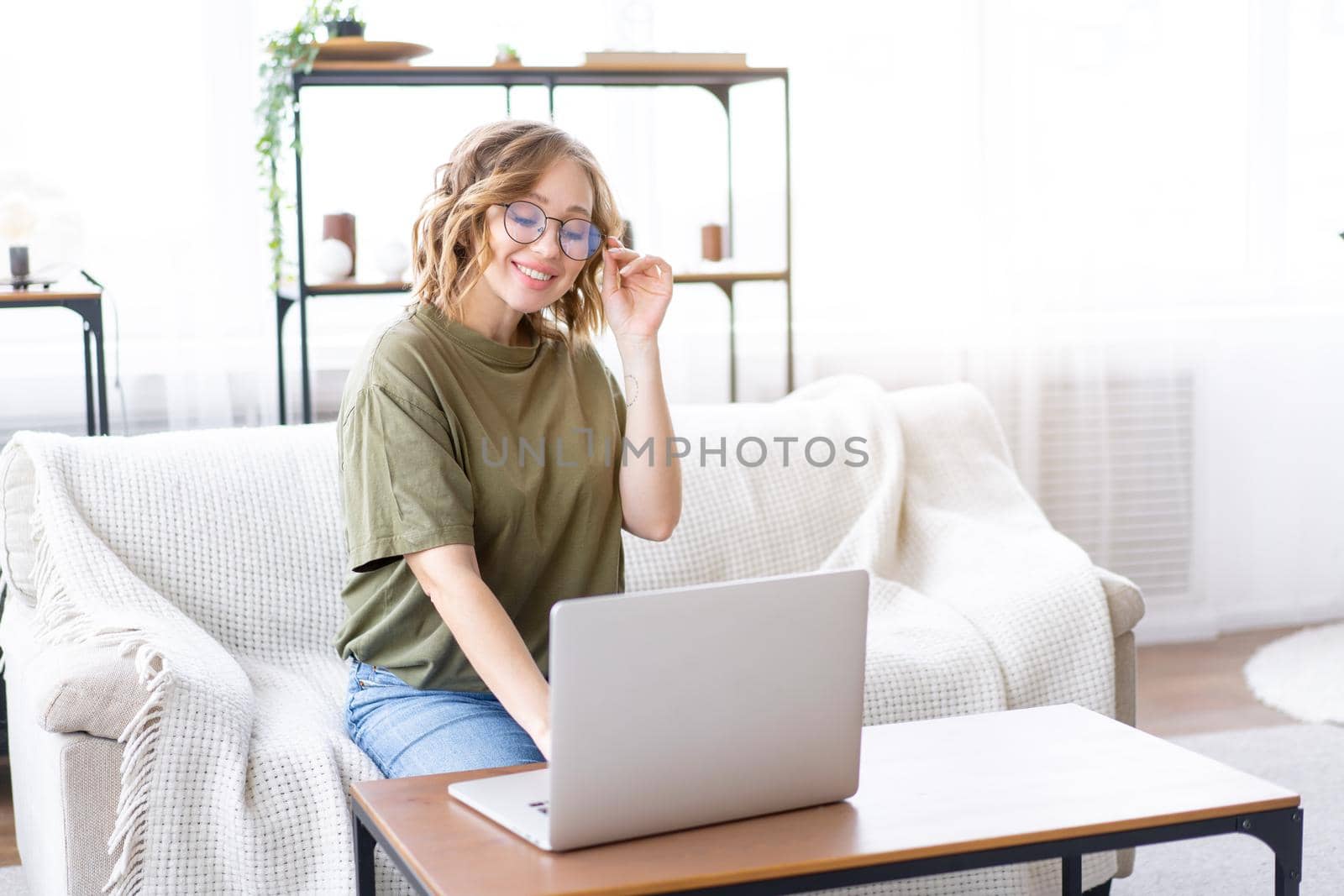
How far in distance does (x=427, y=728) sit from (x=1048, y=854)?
26.8 inches

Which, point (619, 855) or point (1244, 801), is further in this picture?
point (1244, 801)

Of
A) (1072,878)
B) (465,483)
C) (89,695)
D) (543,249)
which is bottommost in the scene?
(1072,878)

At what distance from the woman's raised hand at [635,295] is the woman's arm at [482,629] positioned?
383 mm

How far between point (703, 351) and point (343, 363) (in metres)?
0.78

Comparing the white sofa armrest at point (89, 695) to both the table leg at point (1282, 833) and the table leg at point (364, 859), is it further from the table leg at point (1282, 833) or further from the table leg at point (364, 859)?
the table leg at point (1282, 833)

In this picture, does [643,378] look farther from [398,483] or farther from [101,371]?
[101,371]

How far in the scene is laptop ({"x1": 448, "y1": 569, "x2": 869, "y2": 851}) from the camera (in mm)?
1094

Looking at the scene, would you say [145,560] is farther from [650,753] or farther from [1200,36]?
[1200,36]

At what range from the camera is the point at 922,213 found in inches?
135

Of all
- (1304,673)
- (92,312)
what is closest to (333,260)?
(92,312)

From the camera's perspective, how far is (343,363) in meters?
3.03

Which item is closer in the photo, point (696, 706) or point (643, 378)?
point (696, 706)

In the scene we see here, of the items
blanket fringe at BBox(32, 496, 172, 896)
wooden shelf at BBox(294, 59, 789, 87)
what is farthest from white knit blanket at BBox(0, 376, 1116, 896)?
wooden shelf at BBox(294, 59, 789, 87)

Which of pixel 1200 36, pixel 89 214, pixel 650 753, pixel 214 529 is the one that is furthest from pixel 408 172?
pixel 650 753
